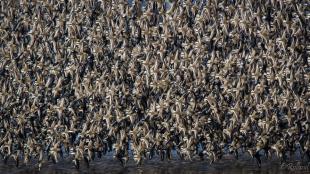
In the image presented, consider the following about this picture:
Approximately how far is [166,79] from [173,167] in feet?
5.56

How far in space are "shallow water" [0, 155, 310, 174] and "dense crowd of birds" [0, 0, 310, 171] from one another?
195 millimetres

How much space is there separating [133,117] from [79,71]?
4.32 feet

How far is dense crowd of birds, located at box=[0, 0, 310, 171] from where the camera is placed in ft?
43.1

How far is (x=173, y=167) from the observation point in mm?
13727

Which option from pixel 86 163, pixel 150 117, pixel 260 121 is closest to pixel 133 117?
pixel 150 117

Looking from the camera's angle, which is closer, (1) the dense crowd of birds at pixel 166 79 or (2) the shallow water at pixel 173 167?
(1) the dense crowd of birds at pixel 166 79

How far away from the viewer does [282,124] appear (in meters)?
13.3

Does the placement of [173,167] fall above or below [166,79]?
below

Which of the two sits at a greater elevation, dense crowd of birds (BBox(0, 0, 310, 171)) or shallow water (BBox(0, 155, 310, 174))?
dense crowd of birds (BBox(0, 0, 310, 171))

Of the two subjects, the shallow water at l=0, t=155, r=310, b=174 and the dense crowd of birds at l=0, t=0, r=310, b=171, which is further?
the shallow water at l=0, t=155, r=310, b=174

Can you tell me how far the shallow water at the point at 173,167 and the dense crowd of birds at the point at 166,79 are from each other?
0.20m

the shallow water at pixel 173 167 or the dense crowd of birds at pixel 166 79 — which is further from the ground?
the dense crowd of birds at pixel 166 79

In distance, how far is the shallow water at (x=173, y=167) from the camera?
1335 cm

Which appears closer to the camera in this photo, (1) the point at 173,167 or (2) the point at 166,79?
(2) the point at 166,79
